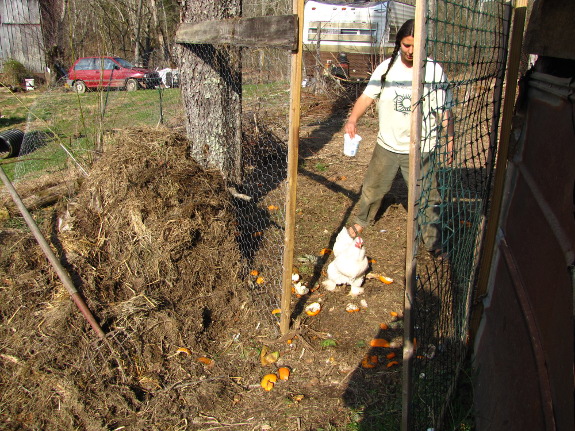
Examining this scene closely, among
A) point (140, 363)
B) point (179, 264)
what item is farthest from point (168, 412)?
point (179, 264)

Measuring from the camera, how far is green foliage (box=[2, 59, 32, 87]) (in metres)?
19.0

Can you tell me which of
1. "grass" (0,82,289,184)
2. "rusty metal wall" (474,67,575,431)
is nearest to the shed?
"rusty metal wall" (474,67,575,431)

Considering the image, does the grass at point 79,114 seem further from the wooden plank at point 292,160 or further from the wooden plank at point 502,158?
the wooden plank at point 502,158

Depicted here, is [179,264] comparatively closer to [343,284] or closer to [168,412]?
[168,412]

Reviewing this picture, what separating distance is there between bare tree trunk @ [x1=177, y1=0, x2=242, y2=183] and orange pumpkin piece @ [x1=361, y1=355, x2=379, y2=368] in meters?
2.10

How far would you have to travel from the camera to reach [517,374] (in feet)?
5.71

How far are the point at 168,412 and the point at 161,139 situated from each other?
6.71 feet

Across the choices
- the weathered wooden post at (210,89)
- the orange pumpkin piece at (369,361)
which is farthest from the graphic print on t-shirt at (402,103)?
the orange pumpkin piece at (369,361)

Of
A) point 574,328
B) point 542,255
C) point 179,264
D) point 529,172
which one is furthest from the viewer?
point 179,264

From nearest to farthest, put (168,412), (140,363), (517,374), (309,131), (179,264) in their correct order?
(517,374), (168,412), (140,363), (179,264), (309,131)

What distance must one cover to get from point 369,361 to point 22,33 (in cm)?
2463

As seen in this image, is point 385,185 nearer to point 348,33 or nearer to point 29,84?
point 348,33

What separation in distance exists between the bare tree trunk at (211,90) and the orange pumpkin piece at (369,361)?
210 cm

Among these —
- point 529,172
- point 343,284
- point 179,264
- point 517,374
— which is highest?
point 529,172
